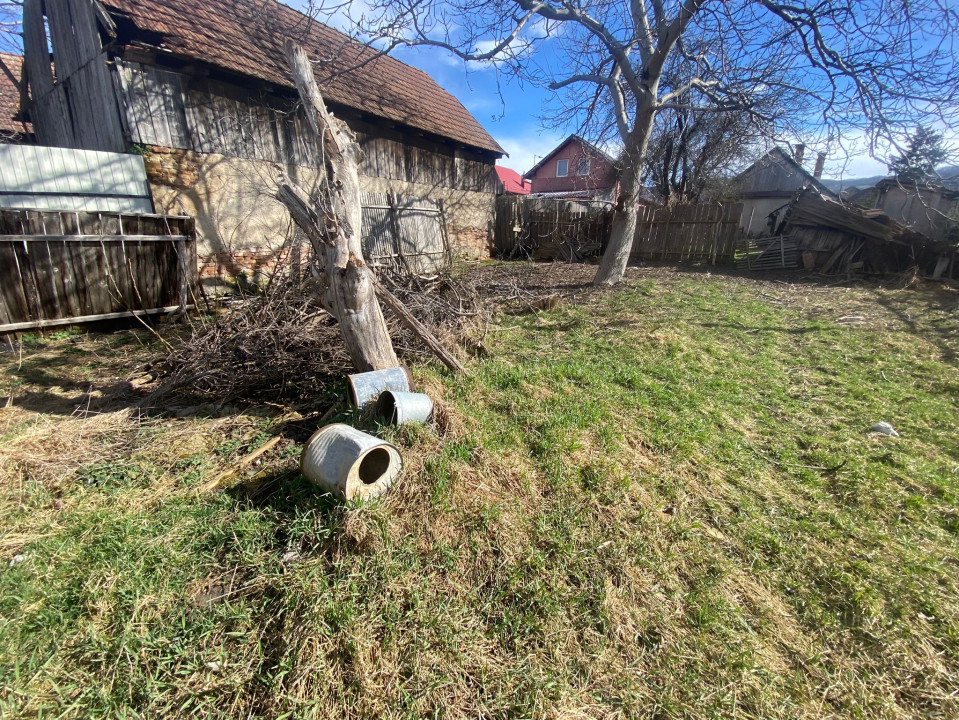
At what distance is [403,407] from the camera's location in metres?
2.84

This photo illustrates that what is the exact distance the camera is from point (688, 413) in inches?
146

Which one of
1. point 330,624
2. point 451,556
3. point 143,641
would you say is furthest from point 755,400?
point 143,641

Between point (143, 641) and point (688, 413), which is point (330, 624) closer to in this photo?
point (143, 641)

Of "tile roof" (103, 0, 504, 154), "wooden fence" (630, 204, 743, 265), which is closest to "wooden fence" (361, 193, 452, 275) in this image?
"tile roof" (103, 0, 504, 154)

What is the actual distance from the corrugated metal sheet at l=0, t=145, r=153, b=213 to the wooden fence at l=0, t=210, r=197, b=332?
369mm

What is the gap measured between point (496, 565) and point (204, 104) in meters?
8.71

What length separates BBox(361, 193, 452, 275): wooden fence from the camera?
30.4 ft

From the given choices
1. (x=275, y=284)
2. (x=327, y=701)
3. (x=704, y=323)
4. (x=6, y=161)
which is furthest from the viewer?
(x=704, y=323)

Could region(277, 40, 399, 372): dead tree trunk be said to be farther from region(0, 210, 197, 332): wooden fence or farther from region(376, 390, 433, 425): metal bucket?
region(0, 210, 197, 332): wooden fence

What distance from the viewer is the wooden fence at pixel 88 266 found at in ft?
16.5

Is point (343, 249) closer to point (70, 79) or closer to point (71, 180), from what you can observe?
point (71, 180)

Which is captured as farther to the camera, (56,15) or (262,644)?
(56,15)

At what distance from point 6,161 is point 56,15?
15.1 ft

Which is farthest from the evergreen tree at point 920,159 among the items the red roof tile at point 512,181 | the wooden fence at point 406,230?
the red roof tile at point 512,181
